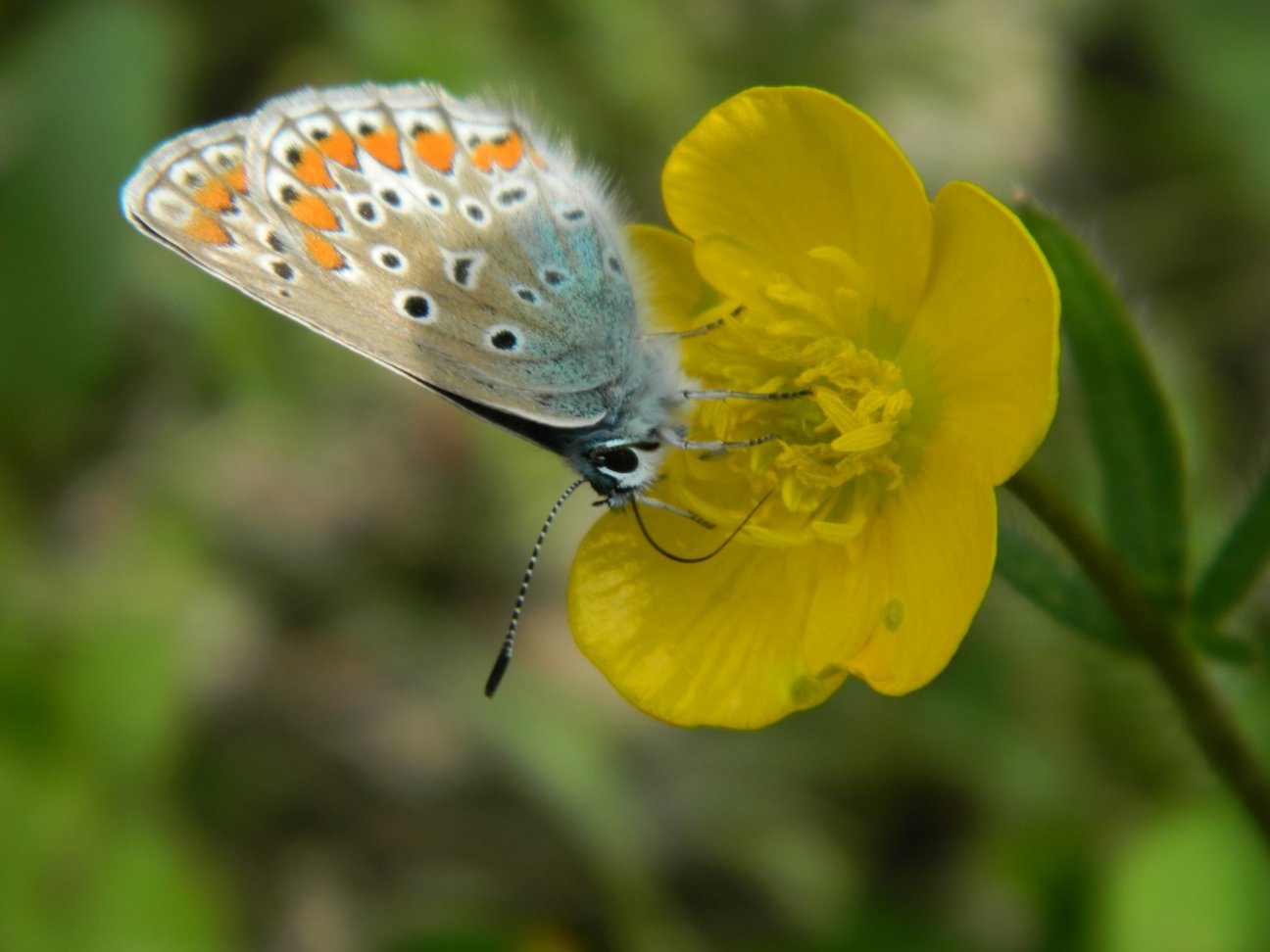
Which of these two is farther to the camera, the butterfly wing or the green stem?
the butterfly wing

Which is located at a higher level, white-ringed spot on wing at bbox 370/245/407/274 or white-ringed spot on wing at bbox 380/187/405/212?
white-ringed spot on wing at bbox 380/187/405/212

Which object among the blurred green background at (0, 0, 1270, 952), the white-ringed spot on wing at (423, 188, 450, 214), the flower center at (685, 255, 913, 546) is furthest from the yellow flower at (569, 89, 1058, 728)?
the blurred green background at (0, 0, 1270, 952)

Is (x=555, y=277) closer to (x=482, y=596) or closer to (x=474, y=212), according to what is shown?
(x=474, y=212)

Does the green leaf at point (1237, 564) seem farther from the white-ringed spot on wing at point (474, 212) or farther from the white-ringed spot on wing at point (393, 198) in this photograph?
the white-ringed spot on wing at point (393, 198)

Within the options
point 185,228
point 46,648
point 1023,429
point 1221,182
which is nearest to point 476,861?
point 46,648

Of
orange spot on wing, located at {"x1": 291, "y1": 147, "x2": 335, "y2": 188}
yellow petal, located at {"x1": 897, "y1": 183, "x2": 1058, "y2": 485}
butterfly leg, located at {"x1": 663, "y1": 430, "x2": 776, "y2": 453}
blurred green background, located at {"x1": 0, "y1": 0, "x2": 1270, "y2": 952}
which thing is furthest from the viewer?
blurred green background, located at {"x1": 0, "y1": 0, "x2": 1270, "y2": 952}

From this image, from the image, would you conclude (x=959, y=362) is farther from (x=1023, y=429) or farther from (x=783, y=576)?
(x=783, y=576)

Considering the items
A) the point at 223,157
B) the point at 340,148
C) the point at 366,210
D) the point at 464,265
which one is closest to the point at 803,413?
the point at 464,265

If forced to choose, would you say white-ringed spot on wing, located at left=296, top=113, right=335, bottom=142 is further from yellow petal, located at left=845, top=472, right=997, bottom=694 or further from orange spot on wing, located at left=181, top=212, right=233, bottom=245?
yellow petal, located at left=845, top=472, right=997, bottom=694
